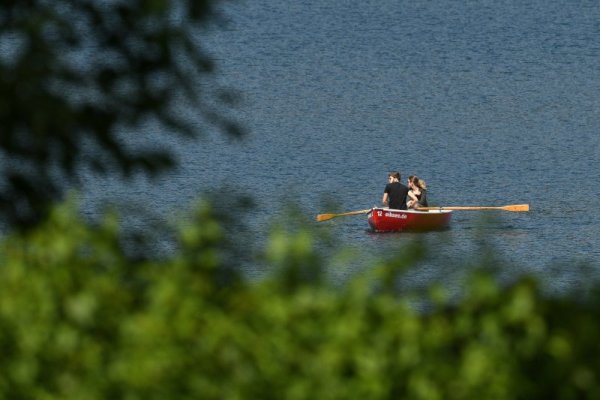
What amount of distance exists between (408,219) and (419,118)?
3240cm

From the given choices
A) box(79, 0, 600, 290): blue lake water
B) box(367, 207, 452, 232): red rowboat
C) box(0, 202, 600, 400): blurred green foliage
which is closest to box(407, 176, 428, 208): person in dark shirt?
box(367, 207, 452, 232): red rowboat

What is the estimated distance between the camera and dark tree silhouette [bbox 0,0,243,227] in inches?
249

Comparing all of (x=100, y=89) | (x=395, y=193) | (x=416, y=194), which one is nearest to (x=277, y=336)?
(x=100, y=89)

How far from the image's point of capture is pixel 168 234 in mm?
6301

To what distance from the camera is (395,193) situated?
38281mm

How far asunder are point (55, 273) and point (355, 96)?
235 ft

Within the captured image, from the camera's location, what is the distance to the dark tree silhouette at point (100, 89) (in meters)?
6.32

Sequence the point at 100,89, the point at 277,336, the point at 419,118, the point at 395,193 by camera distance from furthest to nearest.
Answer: the point at 419,118
the point at 395,193
the point at 100,89
the point at 277,336

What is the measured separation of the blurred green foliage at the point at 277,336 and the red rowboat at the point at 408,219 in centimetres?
3267

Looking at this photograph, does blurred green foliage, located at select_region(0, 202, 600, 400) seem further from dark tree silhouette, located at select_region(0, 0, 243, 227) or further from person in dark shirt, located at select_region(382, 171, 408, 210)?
person in dark shirt, located at select_region(382, 171, 408, 210)

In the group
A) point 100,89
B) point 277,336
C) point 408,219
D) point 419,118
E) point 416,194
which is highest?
point 100,89

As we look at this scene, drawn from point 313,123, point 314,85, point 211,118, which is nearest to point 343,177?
point 313,123

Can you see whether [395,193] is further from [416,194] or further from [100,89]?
[100,89]

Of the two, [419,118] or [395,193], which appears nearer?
[395,193]
